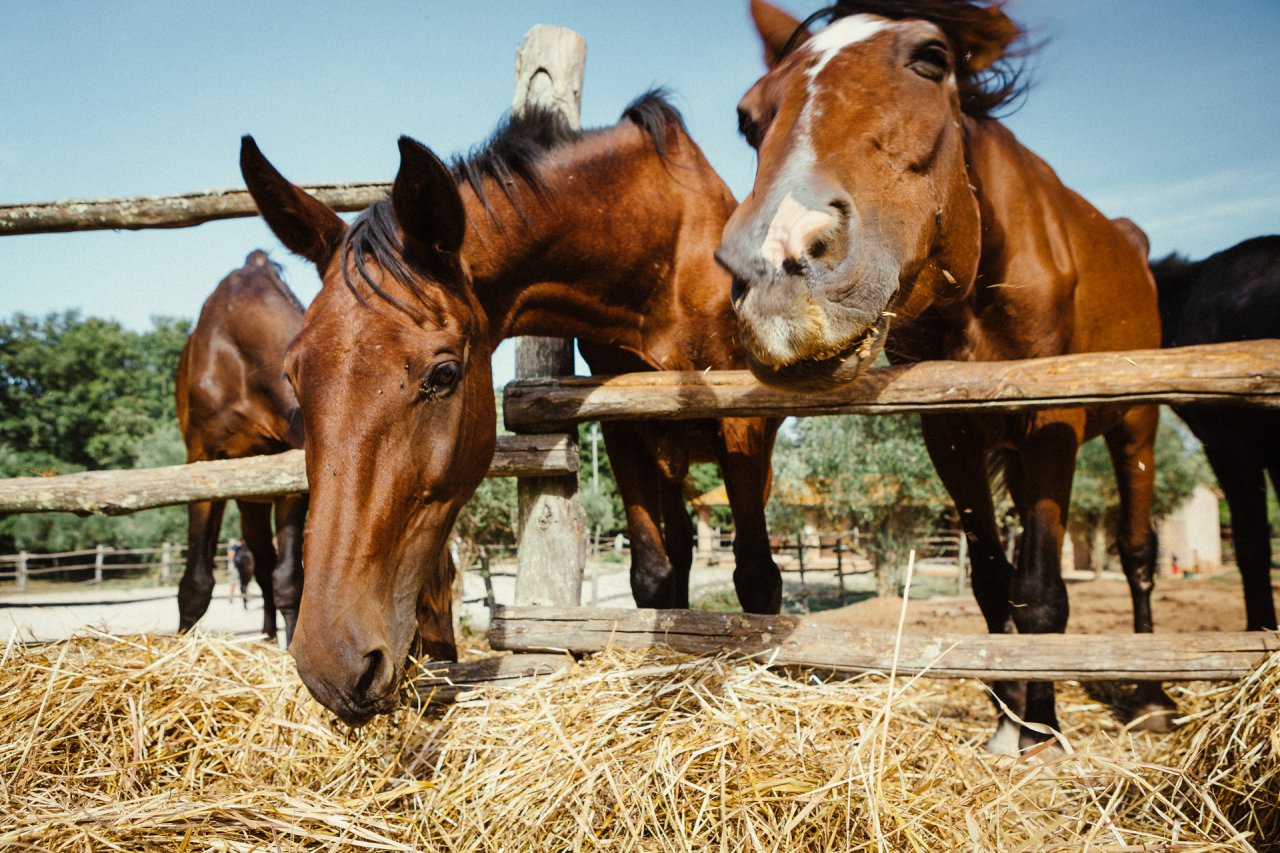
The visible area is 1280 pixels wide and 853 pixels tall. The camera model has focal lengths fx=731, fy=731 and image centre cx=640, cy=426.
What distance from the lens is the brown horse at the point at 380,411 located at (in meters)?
1.75

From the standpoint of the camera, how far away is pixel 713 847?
5.85ft

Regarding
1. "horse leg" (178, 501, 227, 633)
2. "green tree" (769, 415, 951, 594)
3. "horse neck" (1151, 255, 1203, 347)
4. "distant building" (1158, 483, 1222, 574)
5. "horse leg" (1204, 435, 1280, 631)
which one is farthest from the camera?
"distant building" (1158, 483, 1222, 574)

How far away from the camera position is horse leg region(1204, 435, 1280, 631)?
4.10 meters

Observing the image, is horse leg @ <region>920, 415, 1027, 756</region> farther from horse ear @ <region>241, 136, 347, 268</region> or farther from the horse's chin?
horse ear @ <region>241, 136, 347, 268</region>

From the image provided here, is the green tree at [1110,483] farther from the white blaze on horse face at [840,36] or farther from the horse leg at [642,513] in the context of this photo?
the white blaze on horse face at [840,36]

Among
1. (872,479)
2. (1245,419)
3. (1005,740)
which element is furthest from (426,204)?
(872,479)

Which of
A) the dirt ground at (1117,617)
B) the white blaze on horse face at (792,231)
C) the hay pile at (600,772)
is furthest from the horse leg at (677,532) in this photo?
the dirt ground at (1117,617)

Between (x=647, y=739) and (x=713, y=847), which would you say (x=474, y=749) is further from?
(x=713, y=847)

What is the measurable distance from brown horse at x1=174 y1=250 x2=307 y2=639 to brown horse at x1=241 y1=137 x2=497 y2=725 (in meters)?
2.95

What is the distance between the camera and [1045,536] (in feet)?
8.90

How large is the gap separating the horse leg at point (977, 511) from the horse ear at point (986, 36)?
134cm

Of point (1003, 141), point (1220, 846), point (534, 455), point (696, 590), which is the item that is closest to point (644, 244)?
point (534, 455)

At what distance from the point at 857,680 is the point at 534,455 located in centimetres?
146

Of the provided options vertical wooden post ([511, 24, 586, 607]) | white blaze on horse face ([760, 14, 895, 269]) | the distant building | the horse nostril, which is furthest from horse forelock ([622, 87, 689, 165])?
the distant building
